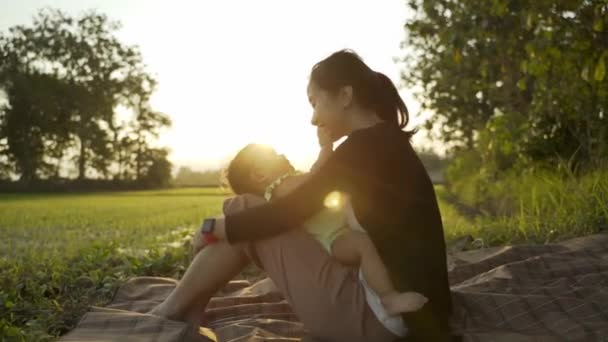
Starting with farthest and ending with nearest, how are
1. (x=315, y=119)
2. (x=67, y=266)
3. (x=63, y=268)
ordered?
(x=67, y=266) → (x=63, y=268) → (x=315, y=119)

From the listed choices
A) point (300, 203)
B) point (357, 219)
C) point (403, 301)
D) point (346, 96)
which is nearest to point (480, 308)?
point (403, 301)

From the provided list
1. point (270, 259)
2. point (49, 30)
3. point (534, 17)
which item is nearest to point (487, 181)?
point (534, 17)

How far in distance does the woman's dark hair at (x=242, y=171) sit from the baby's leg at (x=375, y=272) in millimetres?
700

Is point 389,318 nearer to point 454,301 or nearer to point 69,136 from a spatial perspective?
point 454,301

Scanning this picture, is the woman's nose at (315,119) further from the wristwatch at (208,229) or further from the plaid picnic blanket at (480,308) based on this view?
the plaid picnic blanket at (480,308)

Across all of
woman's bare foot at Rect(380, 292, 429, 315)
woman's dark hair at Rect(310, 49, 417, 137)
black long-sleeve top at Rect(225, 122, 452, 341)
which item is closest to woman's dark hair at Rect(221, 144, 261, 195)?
black long-sleeve top at Rect(225, 122, 452, 341)

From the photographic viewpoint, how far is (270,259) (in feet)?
8.06

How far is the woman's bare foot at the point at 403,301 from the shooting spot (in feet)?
7.06

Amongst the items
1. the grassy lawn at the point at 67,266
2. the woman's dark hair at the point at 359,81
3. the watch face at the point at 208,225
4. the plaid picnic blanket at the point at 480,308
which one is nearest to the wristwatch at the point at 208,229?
the watch face at the point at 208,225

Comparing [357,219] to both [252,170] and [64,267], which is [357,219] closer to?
[252,170]

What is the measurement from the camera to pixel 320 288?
234 cm

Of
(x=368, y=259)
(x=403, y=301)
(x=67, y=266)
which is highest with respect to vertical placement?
(x=368, y=259)

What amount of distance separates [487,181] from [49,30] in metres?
24.2

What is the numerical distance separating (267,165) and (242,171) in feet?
0.39
